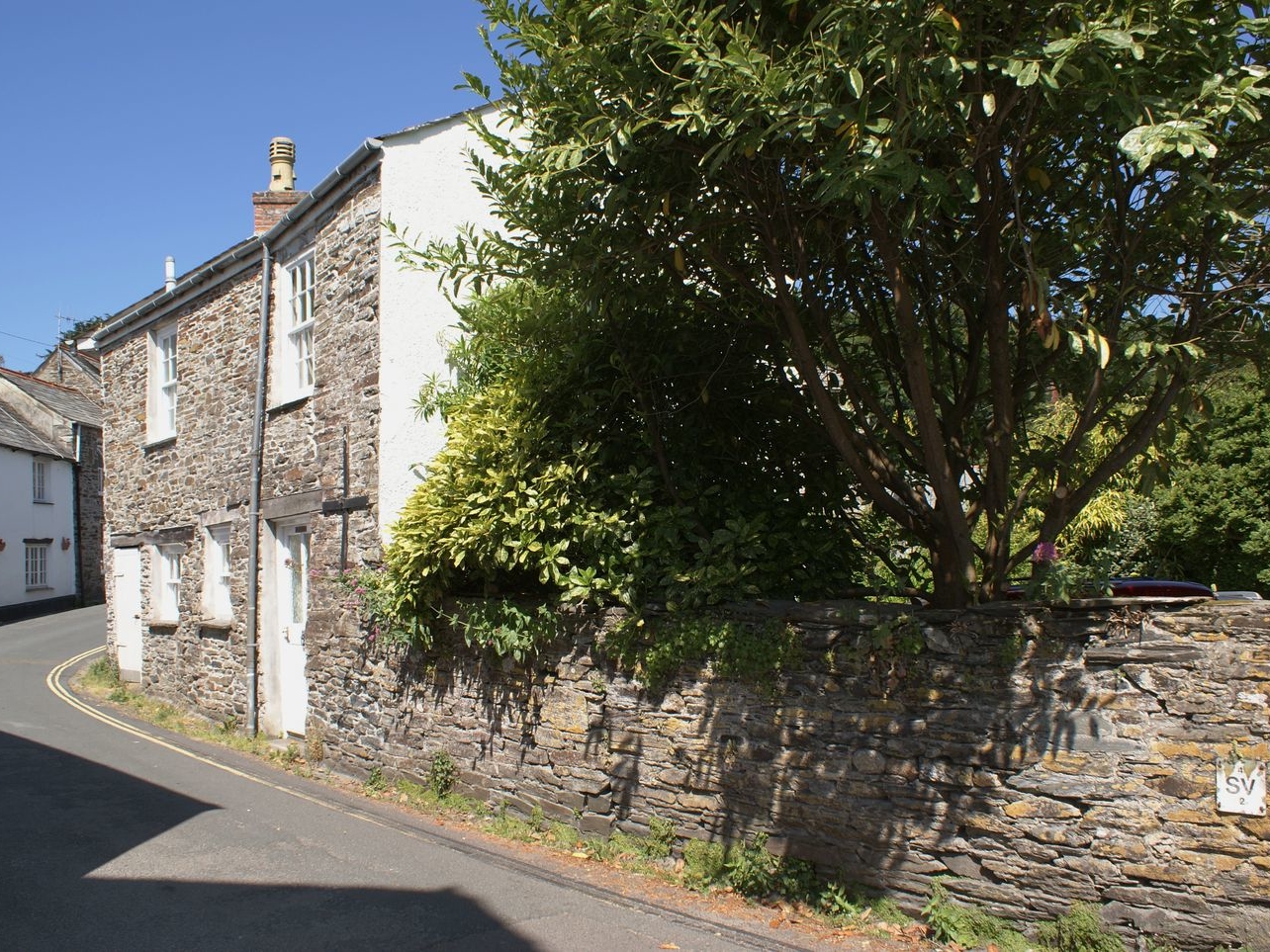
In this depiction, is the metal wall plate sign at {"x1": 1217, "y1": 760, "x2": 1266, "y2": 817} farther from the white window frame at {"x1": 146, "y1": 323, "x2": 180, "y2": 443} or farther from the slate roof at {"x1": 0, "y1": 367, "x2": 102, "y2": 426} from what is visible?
the slate roof at {"x1": 0, "y1": 367, "x2": 102, "y2": 426}

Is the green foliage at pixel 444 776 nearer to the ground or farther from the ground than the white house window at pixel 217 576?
nearer to the ground

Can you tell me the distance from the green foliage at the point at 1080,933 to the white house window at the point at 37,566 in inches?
1400

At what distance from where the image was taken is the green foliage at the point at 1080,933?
17.3ft

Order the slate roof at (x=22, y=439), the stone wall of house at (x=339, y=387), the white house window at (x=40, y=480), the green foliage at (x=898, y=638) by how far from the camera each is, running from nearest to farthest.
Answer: the green foliage at (x=898, y=638) → the stone wall of house at (x=339, y=387) → the slate roof at (x=22, y=439) → the white house window at (x=40, y=480)

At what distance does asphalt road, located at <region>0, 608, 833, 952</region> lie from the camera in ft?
19.1

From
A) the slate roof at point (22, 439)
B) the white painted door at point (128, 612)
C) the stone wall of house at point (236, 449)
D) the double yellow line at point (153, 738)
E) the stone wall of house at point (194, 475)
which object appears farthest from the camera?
the slate roof at point (22, 439)

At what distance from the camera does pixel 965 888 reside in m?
5.77

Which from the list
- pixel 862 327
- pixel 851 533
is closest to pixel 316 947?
pixel 851 533

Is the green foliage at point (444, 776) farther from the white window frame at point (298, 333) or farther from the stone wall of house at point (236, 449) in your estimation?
the white window frame at point (298, 333)

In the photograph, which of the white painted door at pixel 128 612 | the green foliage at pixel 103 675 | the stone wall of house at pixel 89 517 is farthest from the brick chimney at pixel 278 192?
the stone wall of house at pixel 89 517

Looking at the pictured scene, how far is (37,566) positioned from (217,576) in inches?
947

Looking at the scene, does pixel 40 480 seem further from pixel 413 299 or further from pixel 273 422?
pixel 413 299

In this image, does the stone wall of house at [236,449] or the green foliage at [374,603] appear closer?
the green foliage at [374,603]

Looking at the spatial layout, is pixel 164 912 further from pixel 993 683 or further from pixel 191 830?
pixel 993 683
